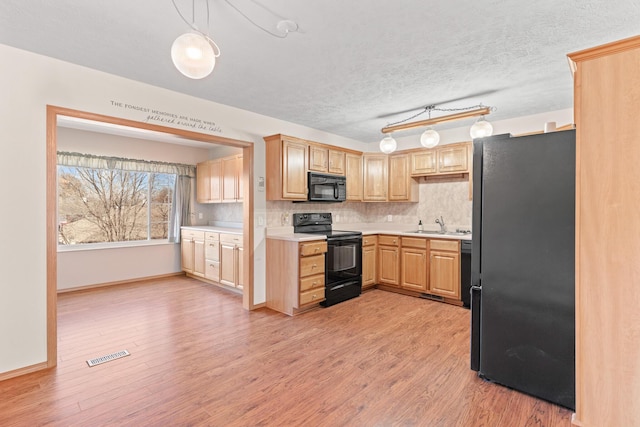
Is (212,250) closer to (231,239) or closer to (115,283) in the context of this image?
(231,239)

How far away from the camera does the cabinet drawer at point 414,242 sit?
4.62m

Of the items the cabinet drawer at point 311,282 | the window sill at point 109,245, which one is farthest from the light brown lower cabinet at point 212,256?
the cabinet drawer at point 311,282

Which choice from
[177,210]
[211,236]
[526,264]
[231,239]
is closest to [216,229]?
[211,236]

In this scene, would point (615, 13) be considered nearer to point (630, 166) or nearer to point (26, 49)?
point (630, 166)

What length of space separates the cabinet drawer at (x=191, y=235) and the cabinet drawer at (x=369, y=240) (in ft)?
9.40

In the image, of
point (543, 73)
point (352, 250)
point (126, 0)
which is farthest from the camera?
point (352, 250)

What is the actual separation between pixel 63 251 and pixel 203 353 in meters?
3.56

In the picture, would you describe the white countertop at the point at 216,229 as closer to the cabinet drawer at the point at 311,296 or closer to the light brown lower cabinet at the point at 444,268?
the cabinet drawer at the point at 311,296

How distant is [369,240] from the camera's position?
5012 millimetres

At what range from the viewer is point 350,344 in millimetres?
3109

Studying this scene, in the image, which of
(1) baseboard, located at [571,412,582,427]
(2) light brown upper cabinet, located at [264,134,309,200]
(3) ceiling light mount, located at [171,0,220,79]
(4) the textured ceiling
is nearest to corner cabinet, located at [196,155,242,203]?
(2) light brown upper cabinet, located at [264,134,309,200]

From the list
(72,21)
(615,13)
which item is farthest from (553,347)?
(72,21)

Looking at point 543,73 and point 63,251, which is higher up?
point 543,73

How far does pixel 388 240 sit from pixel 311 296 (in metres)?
1.67
